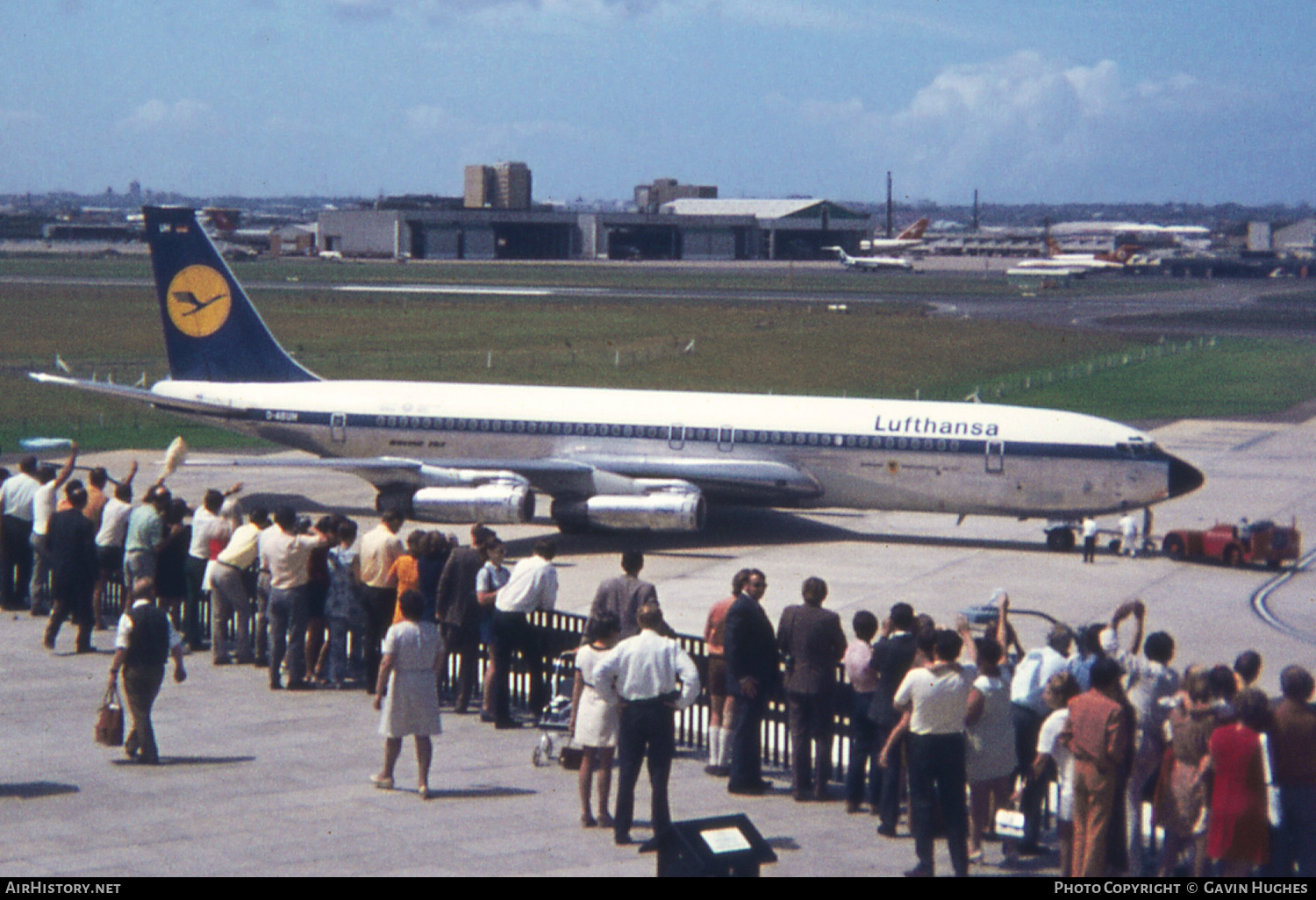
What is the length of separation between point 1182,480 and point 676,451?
10.5m

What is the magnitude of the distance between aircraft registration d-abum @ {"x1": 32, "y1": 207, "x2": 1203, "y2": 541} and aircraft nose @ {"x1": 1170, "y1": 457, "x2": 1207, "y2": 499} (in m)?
0.04

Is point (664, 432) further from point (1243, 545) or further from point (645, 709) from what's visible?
point (645, 709)

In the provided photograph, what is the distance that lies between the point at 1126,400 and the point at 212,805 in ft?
161

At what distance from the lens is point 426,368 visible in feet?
201

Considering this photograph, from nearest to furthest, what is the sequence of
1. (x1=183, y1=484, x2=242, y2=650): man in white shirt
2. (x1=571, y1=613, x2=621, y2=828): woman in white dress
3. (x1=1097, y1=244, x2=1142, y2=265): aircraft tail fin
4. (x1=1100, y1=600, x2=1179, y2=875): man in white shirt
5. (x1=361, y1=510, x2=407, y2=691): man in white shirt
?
(x1=1100, y1=600, x2=1179, y2=875): man in white shirt < (x1=571, y1=613, x2=621, y2=828): woman in white dress < (x1=361, y1=510, x2=407, y2=691): man in white shirt < (x1=183, y1=484, x2=242, y2=650): man in white shirt < (x1=1097, y1=244, x2=1142, y2=265): aircraft tail fin

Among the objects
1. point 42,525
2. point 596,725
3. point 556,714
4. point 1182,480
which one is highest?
point 42,525

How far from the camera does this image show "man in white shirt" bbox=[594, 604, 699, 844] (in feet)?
40.0

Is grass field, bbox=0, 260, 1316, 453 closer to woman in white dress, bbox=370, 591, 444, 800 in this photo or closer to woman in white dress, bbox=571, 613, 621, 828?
woman in white dress, bbox=370, 591, 444, 800

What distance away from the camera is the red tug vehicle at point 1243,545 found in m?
28.3

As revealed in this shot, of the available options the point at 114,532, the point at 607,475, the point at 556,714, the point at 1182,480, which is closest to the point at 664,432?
the point at 607,475

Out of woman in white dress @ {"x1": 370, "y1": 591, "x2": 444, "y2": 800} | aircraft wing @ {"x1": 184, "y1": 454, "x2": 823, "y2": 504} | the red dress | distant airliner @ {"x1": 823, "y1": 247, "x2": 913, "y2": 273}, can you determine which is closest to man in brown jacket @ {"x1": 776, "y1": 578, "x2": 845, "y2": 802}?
woman in white dress @ {"x1": 370, "y1": 591, "x2": 444, "y2": 800}

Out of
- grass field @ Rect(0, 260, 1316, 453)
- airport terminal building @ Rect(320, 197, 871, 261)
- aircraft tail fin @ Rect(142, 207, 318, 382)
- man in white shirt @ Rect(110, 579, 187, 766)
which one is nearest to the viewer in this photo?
man in white shirt @ Rect(110, 579, 187, 766)

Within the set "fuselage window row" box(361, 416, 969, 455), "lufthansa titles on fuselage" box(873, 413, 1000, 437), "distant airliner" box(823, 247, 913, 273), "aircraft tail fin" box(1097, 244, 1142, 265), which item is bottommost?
"fuselage window row" box(361, 416, 969, 455)

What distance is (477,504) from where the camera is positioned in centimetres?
2919
